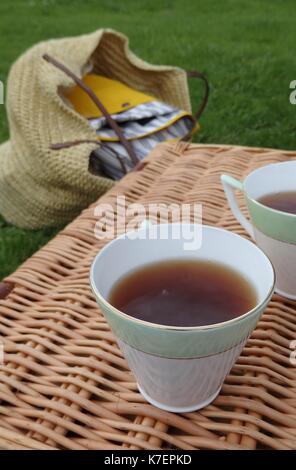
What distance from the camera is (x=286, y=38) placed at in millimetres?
2703

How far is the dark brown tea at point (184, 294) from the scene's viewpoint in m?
0.43

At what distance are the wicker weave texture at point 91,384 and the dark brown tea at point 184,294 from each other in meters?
0.08

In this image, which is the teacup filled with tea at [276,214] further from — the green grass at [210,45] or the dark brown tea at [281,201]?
→ the green grass at [210,45]

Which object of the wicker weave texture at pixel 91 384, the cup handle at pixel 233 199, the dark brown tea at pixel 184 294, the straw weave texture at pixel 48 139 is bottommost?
the straw weave texture at pixel 48 139

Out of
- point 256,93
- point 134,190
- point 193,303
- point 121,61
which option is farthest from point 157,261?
point 256,93

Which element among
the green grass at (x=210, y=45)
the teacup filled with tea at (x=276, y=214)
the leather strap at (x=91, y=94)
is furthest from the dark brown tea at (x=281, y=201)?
the green grass at (x=210, y=45)

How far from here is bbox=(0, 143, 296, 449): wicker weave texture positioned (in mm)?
433

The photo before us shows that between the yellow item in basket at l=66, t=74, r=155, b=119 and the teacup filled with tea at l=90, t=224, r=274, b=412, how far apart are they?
991 millimetres

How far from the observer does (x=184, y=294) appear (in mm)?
456

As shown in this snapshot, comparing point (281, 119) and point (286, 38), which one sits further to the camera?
point (286, 38)

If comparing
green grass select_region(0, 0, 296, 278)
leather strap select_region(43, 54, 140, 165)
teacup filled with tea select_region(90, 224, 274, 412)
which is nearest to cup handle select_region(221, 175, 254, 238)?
teacup filled with tea select_region(90, 224, 274, 412)
